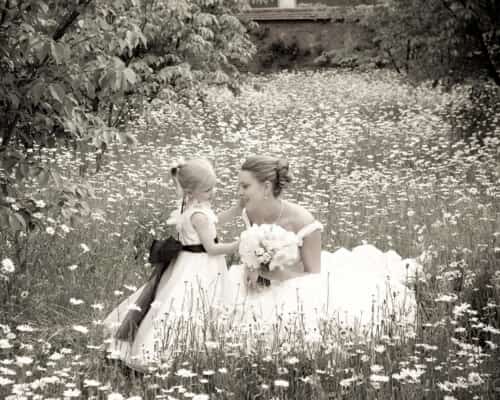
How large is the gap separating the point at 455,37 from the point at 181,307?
8.94 meters

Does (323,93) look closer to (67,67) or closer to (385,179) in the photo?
(385,179)

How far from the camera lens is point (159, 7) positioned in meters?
10.6

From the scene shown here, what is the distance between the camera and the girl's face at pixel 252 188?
16.5ft

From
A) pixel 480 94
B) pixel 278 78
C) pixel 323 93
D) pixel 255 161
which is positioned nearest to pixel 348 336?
pixel 255 161

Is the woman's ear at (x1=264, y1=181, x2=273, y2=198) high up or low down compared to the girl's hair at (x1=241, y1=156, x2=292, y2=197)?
down

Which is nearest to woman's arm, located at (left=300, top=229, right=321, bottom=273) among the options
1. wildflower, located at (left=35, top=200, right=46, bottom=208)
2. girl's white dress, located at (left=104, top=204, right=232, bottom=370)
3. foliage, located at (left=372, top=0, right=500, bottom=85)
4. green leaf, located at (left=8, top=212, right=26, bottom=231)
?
girl's white dress, located at (left=104, top=204, right=232, bottom=370)

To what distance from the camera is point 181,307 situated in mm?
4516

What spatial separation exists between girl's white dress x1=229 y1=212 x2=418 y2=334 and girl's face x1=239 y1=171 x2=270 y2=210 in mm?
275

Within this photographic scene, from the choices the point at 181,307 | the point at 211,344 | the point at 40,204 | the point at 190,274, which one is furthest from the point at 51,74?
the point at 211,344

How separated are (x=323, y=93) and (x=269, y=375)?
1510 centimetres

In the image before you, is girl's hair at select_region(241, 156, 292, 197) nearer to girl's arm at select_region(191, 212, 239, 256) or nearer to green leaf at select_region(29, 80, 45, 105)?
girl's arm at select_region(191, 212, 239, 256)

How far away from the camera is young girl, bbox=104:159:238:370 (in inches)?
180

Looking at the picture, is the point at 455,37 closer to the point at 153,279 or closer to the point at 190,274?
the point at 190,274

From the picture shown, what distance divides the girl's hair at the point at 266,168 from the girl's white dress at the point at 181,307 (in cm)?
38
